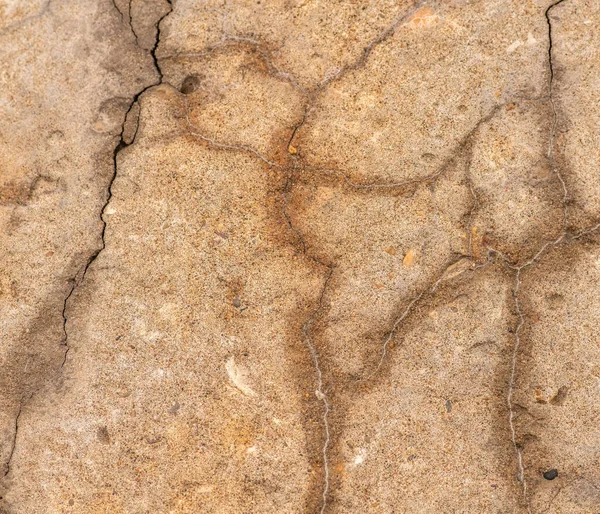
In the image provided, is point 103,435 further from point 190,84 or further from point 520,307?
point 520,307

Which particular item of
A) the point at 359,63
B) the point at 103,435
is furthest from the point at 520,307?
the point at 103,435

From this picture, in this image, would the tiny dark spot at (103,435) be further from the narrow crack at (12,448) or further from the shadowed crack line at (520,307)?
the shadowed crack line at (520,307)

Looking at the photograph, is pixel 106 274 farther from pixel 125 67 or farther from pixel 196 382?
pixel 125 67

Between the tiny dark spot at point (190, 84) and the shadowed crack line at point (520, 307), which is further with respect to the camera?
the tiny dark spot at point (190, 84)

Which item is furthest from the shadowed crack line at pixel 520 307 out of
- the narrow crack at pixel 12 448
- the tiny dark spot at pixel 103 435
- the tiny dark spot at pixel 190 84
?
the narrow crack at pixel 12 448

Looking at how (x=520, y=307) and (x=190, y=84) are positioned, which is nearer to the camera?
(x=520, y=307)

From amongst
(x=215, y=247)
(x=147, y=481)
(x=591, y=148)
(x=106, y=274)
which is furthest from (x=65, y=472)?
(x=591, y=148)

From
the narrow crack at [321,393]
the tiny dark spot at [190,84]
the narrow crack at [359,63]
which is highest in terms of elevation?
the tiny dark spot at [190,84]
